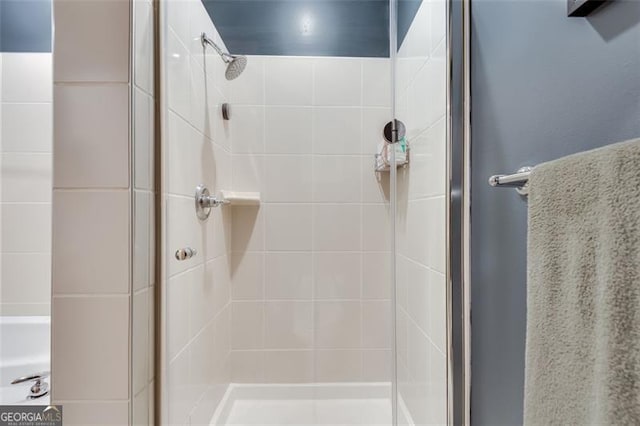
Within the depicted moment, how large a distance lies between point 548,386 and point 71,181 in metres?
1.04

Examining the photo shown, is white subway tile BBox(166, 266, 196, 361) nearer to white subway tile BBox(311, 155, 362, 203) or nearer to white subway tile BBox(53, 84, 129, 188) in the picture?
white subway tile BBox(53, 84, 129, 188)

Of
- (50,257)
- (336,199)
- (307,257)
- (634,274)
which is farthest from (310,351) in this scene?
(634,274)

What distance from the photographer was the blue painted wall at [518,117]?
0.48 meters

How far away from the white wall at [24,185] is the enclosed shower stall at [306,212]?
43 centimetres

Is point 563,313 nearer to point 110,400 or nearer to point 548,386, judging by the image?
point 548,386

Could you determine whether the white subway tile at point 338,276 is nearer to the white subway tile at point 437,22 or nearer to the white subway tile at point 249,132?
the white subway tile at point 249,132

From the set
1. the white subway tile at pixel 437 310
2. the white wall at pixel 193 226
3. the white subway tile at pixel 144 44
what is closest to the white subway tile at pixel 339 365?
the white wall at pixel 193 226

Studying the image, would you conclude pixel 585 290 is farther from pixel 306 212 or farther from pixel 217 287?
pixel 217 287

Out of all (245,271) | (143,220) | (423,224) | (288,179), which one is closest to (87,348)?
(143,220)

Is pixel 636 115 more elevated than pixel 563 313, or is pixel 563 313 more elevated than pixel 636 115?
pixel 636 115

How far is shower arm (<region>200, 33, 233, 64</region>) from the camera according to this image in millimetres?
1247

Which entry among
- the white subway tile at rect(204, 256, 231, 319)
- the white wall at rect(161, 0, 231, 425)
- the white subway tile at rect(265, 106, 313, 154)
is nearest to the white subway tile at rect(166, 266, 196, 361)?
the white wall at rect(161, 0, 231, 425)

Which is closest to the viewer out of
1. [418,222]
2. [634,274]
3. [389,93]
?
[634,274]

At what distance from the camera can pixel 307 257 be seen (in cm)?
146
